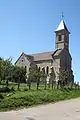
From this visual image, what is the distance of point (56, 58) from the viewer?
77.3 m

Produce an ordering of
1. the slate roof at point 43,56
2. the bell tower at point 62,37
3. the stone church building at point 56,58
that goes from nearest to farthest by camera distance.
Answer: the stone church building at point 56,58 < the slate roof at point 43,56 < the bell tower at point 62,37

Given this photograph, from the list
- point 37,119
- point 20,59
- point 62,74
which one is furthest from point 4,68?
point 20,59

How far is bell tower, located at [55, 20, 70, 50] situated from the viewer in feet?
270

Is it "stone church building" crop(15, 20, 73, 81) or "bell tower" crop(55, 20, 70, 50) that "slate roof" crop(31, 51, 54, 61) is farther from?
"bell tower" crop(55, 20, 70, 50)

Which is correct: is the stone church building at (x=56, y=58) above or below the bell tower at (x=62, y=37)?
below

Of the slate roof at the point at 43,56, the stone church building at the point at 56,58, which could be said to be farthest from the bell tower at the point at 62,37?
the slate roof at the point at 43,56

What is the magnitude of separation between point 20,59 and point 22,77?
2045 cm

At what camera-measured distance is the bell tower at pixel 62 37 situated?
82.2 m

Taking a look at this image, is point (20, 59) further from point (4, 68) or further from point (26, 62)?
point (4, 68)

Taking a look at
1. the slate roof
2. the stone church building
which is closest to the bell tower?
the stone church building

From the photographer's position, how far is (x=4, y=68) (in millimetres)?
45375

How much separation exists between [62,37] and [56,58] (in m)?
9.43

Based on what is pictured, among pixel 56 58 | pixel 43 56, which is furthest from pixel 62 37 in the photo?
pixel 56 58

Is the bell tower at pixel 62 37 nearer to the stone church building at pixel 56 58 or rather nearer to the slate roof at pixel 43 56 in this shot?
the stone church building at pixel 56 58
